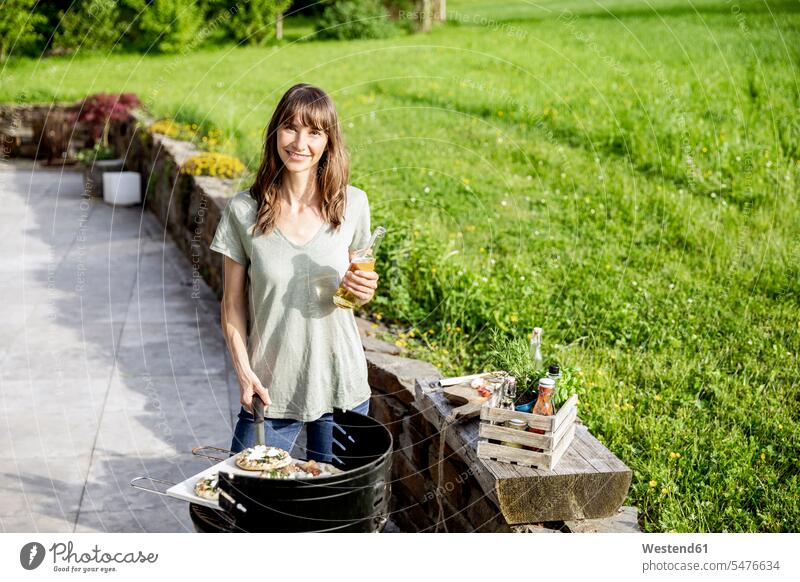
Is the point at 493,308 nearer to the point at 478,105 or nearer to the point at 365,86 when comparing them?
the point at 478,105

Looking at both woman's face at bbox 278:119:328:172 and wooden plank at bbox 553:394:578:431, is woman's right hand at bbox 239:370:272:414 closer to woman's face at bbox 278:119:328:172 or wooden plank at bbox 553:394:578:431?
woman's face at bbox 278:119:328:172

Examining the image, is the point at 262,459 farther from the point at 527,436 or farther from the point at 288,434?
the point at 527,436

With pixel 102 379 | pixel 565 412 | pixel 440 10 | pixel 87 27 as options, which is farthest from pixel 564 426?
pixel 87 27

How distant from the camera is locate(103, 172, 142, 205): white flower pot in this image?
922 cm

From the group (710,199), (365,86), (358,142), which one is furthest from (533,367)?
(365,86)

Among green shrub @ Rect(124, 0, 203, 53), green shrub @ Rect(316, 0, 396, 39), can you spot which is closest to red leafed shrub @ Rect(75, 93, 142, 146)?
green shrub @ Rect(124, 0, 203, 53)

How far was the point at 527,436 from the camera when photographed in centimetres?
267

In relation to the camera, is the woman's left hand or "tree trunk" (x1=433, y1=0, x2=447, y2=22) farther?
"tree trunk" (x1=433, y1=0, x2=447, y2=22)

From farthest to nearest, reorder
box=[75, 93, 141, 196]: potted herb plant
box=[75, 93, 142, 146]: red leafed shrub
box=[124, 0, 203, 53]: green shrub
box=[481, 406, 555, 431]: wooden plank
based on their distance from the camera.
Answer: box=[124, 0, 203, 53]: green shrub, box=[75, 93, 142, 146]: red leafed shrub, box=[75, 93, 141, 196]: potted herb plant, box=[481, 406, 555, 431]: wooden plank

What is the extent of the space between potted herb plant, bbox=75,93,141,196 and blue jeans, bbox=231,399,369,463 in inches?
292

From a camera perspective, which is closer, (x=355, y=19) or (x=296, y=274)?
(x=296, y=274)

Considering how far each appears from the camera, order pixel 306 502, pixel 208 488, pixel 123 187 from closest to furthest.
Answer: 1. pixel 306 502
2. pixel 208 488
3. pixel 123 187

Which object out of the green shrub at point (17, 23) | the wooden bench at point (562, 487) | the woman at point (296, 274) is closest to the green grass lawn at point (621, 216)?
the wooden bench at point (562, 487)
